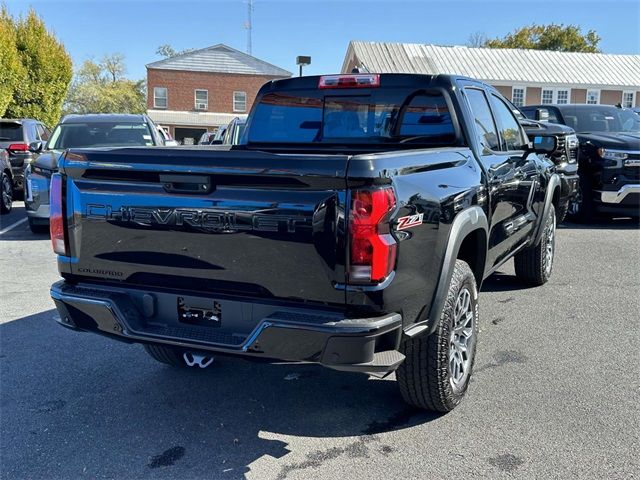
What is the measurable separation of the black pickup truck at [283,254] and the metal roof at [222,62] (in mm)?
37809

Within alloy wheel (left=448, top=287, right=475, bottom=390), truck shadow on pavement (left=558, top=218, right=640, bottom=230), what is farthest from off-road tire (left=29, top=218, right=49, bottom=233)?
truck shadow on pavement (left=558, top=218, right=640, bottom=230)

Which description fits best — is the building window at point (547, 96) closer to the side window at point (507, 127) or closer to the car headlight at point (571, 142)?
the car headlight at point (571, 142)

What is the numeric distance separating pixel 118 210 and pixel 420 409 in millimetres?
2069

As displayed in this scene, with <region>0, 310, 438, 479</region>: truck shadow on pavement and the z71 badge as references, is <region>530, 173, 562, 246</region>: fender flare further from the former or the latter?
the z71 badge

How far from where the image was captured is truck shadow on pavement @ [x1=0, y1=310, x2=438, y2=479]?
3.01 metres

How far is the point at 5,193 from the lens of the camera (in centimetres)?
1109

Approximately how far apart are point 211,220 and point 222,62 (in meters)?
39.4

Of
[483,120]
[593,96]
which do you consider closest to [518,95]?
[593,96]

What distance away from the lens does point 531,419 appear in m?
3.39

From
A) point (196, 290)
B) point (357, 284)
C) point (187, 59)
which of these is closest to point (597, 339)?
point (357, 284)

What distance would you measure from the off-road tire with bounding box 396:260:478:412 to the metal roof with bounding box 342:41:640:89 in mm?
32108

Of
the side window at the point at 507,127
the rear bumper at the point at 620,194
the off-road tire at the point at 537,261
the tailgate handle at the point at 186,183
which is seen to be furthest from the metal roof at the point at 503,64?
the tailgate handle at the point at 186,183

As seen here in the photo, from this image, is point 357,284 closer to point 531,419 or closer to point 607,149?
point 531,419

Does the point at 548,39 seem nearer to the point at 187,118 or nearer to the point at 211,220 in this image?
the point at 187,118
